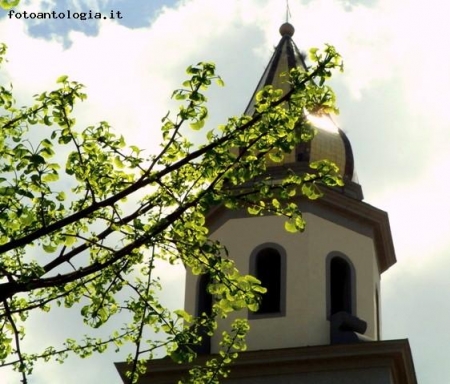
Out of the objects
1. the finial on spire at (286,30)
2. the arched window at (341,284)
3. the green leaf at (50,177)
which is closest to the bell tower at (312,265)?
the arched window at (341,284)

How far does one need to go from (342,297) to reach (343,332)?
0.98 metres

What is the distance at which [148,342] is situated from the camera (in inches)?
399

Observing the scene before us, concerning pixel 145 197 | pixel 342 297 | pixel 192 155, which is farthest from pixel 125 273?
pixel 342 297

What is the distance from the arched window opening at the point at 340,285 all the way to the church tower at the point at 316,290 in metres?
0.01

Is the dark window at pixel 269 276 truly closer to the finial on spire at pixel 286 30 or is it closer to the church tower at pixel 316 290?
the church tower at pixel 316 290

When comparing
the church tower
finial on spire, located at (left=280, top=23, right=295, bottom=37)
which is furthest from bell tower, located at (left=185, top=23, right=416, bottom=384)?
finial on spire, located at (left=280, top=23, right=295, bottom=37)

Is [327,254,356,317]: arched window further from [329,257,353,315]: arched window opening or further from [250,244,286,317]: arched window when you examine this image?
[250,244,286,317]: arched window

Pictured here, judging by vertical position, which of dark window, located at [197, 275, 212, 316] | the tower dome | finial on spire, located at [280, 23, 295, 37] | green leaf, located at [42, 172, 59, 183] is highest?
finial on spire, located at [280, 23, 295, 37]

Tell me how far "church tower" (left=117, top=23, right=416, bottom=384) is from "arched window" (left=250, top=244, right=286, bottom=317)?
0.01m

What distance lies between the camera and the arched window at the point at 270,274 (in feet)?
56.5

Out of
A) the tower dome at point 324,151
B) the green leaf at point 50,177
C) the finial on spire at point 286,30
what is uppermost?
the finial on spire at point 286,30

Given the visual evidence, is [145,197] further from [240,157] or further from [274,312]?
[274,312]

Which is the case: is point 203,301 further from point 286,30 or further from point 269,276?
point 286,30

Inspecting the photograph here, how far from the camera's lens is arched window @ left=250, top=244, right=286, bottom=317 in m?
17.2
